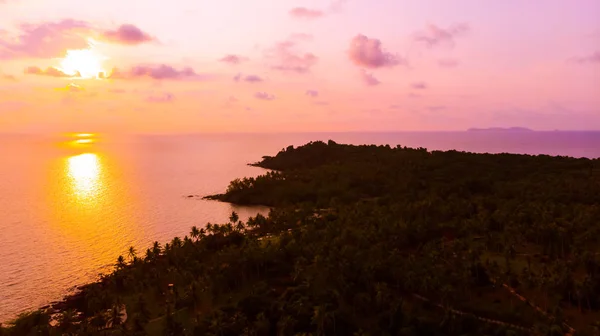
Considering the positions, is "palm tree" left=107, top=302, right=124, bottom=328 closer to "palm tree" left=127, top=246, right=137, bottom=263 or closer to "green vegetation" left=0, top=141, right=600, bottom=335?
"green vegetation" left=0, top=141, right=600, bottom=335

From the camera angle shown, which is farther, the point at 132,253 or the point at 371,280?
the point at 132,253

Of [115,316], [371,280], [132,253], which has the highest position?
[371,280]

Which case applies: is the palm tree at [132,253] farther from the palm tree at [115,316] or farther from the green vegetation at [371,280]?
the palm tree at [115,316]

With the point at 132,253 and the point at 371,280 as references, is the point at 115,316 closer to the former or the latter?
the point at 132,253

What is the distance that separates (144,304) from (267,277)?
77.3ft

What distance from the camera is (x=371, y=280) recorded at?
7625 centimetres

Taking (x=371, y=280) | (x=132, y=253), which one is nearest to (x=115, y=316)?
(x=132, y=253)

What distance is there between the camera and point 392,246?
95625mm

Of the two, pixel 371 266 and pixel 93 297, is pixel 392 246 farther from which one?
pixel 93 297

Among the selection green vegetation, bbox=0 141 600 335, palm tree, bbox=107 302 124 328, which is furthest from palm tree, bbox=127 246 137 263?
palm tree, bbox=107 302 124 328

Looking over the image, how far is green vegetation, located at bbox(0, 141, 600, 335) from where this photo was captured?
65.9 metres

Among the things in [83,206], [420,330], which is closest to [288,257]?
[420,330]

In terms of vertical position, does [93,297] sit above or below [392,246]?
below

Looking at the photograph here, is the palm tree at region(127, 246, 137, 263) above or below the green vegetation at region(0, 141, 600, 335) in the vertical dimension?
below
